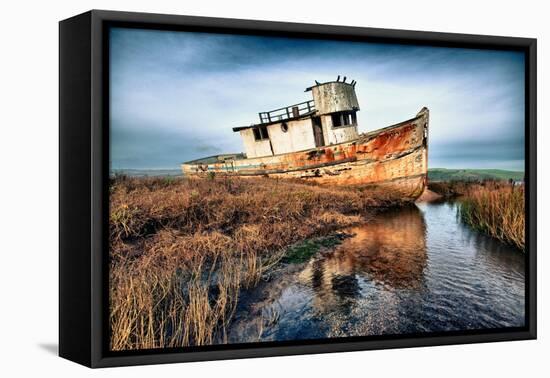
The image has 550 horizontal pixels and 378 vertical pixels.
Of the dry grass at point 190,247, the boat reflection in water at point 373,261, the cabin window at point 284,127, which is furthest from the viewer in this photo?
the cabin window at point 284,127

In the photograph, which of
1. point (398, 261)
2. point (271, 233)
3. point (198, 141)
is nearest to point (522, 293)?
point (398, 261)

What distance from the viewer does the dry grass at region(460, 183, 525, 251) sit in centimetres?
829

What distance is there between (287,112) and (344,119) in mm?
540

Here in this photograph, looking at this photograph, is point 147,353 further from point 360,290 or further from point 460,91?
point 460,91

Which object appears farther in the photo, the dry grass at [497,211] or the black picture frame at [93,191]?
the dry grass at [497,211]

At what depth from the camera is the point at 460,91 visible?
8.20 m

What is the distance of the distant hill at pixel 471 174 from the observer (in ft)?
26.7

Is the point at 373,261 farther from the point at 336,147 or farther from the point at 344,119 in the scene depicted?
the point at 344,119

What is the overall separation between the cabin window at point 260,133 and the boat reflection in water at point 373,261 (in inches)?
41.5

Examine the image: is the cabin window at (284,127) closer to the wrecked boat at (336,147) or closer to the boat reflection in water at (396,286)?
the wrecked boat at (336,147)

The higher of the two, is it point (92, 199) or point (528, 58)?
point (528, 58)

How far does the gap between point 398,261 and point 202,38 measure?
242 centimetres

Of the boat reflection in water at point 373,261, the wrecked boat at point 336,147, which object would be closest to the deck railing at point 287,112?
the wrecked boat at point 336,147

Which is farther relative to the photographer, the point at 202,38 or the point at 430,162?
the point at 430,162
